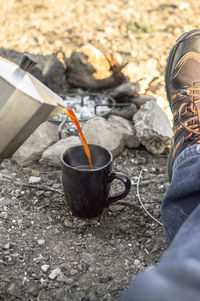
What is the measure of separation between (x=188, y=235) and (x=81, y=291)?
475mm

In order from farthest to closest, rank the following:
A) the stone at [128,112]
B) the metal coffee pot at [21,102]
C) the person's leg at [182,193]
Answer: the stone at [128,112], the person's leg at [182,193], the metal coffee pot at [21,102]

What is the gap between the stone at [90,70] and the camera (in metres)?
2.15

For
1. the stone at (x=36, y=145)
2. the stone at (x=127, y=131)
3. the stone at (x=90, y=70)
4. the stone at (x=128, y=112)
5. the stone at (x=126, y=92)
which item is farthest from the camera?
the stone at (x=90, y=70)

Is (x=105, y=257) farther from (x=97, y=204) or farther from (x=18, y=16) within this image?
(x=18, y=16)

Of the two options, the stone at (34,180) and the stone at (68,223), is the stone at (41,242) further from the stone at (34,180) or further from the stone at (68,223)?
the stone at (34,180)

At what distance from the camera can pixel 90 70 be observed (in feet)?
7.06

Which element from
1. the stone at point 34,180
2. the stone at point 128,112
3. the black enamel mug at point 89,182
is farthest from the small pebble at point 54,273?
the stone at point 128,112

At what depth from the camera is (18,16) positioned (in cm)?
289

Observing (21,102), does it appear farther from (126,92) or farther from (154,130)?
(126,92)

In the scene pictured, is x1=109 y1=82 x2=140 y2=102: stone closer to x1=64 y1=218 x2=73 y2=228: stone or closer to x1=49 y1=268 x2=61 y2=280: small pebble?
x1=64 y1=218 x2=73 y2=228: stone

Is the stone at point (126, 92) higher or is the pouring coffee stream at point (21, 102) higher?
the pouring coffee stream at point (21, 102)

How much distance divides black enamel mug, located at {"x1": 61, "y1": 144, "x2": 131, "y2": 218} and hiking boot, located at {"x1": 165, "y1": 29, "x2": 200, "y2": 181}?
27 centimetres

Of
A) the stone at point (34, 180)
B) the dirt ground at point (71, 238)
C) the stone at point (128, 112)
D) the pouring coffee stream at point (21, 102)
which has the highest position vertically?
the pouring coffee stream at point (21, 102)

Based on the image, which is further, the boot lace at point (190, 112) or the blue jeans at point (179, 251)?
the boot lace at point (190, 112)
